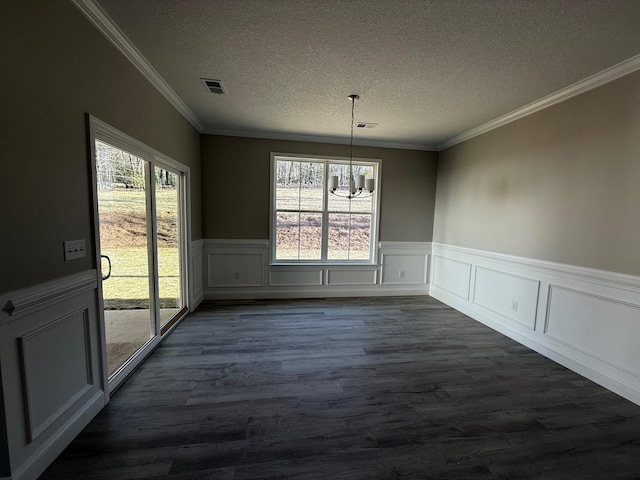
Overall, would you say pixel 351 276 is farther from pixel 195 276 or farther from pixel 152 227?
pixel 152 227

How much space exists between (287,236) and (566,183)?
3.62 metres

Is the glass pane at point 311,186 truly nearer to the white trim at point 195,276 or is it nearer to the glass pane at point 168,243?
the white trim at point 195,276

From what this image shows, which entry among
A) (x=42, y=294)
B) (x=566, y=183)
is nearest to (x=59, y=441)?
(x=42, y=294)

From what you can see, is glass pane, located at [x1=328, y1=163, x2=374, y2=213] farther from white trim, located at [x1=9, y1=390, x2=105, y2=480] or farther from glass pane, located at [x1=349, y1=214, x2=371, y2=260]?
white trim, located at [x1=9, y1=390, x2=105, y2=480]

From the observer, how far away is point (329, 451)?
1.63 metres

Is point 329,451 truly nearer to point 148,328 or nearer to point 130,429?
point 130,429

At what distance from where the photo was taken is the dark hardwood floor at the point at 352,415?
1541 mm

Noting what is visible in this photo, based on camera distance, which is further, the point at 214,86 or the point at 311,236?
the point at 311,236

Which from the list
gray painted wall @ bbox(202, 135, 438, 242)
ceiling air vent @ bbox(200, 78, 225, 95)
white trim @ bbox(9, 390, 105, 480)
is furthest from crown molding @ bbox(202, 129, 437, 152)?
white trim @ bbox(9, 390, 105, 480)

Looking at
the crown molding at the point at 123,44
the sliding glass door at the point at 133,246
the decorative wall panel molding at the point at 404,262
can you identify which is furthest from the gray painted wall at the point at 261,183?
the crown molding at the point at 123,44

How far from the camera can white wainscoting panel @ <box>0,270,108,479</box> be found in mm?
1299

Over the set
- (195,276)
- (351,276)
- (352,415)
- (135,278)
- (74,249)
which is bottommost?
(352,415)

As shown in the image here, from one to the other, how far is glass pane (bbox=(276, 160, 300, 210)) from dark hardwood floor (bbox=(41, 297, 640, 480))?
7.27ft

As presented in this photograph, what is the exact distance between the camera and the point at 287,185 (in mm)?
4559
